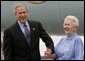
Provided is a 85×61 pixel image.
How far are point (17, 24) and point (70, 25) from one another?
531mm

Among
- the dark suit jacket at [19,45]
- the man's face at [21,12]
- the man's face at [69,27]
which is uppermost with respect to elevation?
the man's face at [21,12]

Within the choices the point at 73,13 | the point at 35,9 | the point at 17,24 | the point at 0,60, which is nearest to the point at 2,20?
the point at 35,9

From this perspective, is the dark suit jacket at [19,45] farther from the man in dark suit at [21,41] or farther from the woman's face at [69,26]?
the woman's face at [69,26]

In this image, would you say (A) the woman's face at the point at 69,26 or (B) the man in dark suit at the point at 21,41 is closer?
(A) the woman's face at the point at 69,26

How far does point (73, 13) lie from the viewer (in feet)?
23.5

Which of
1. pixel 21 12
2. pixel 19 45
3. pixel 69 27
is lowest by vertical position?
pixel 19 45

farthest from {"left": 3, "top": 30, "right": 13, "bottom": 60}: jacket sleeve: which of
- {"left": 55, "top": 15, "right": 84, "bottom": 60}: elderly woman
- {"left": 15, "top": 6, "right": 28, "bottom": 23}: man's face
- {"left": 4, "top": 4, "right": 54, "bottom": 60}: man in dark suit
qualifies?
{"left": 55, "top": 15, "right": 84, "bottom": 60}: elderly woman

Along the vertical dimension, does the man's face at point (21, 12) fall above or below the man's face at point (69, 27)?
above

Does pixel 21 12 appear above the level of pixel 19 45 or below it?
above

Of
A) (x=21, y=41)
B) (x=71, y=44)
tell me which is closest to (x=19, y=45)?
(x=21, y=41)

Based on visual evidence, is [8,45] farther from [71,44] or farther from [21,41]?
[71,44]

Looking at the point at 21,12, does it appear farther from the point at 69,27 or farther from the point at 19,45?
the point at 69,27

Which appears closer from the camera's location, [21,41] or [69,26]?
[69,26]

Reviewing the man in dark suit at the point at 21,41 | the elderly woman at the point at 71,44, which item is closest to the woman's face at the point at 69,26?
the elderly woman at the point at 71,44
